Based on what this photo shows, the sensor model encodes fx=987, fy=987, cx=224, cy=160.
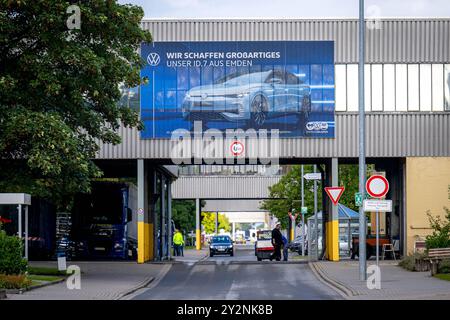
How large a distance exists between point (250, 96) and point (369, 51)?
18.2 ft

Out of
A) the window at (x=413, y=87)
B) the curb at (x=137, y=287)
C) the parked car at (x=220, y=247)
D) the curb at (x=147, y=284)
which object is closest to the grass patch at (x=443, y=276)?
the curb at (x=147, y=284)

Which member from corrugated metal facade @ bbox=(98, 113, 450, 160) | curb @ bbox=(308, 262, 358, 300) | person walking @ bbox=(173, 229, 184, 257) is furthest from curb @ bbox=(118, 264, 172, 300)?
person walking @ bbox=(173, 229, 184, 257)

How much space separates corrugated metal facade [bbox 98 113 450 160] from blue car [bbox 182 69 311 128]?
1.66 metres

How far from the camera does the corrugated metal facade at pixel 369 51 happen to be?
141ft

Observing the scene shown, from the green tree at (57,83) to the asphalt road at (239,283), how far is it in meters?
4.98

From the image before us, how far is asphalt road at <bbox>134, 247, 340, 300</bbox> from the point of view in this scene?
2498 centimetres

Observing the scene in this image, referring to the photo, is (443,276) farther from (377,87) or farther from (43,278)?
(377,87)

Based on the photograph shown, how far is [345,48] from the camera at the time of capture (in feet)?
141

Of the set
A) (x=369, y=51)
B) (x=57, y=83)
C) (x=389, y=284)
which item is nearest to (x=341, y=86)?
(x=369, y=51)

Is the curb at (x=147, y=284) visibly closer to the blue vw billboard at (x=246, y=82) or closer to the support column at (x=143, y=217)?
the support column at (x=143, y=217)

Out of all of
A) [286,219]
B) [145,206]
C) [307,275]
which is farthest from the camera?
[286,219]

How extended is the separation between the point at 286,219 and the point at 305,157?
3927 cm

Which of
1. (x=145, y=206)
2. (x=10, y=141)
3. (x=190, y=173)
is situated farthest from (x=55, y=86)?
(x=190, y=173)

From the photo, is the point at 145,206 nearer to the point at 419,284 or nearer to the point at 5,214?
the point at 5,214
